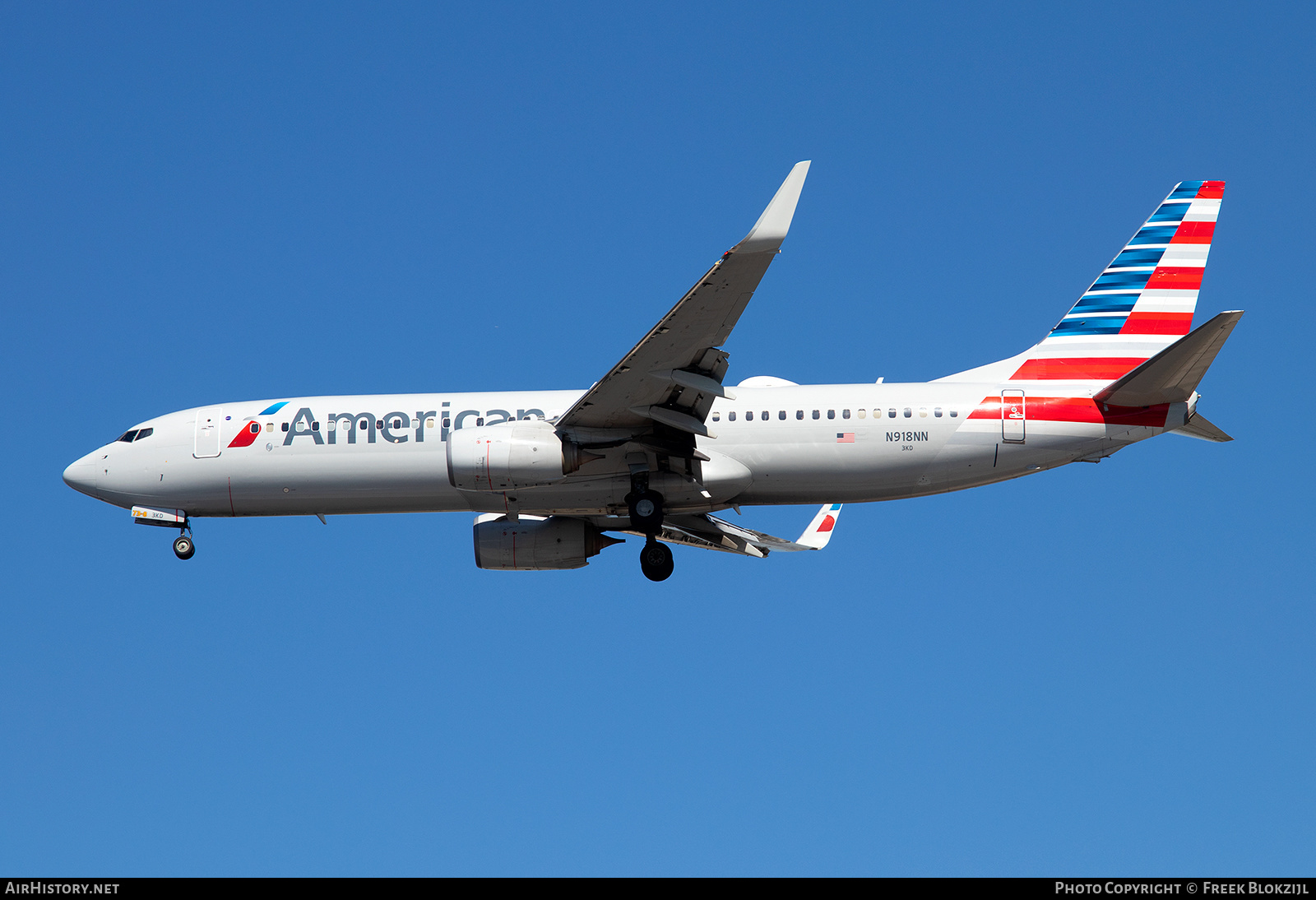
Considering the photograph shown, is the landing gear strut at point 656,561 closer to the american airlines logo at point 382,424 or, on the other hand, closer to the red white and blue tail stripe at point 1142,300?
the american airlines logo at point 382,424

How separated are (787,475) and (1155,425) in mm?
6815

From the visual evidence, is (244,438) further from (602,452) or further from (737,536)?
(737,536)

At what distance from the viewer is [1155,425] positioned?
79.7 ft

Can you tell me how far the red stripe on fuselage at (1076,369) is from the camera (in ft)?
84.4

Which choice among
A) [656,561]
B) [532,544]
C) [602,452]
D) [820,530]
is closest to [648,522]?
[656,561]

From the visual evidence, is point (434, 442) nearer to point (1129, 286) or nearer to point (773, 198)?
point (773, 198)

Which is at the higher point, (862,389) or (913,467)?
(862,389)

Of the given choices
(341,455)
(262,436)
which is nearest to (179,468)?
(262,436)

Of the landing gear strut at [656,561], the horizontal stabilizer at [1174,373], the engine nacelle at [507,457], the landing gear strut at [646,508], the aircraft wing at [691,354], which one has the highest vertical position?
the aircraft wing at [691,354]

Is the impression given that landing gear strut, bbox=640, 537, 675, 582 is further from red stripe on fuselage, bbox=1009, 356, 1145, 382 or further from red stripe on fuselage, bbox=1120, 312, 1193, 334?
red stripe on fuselage, bbox=1120, 312, 1193, 334

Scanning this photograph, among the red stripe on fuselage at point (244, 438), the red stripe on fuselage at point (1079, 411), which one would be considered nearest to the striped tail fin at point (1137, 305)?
the red stripe on fuselage at point (1079, 411)

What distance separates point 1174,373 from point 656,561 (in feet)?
33.5

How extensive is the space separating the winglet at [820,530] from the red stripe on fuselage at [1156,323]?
7807 millimetres
